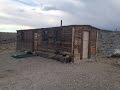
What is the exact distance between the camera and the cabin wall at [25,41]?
24045 millimetres

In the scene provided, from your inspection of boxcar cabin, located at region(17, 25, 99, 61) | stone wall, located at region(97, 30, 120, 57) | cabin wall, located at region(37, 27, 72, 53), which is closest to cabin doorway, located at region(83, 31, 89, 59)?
boxcar cabin, located at region(17, 25, 99, 61)

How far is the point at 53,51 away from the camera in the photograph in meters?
19.6

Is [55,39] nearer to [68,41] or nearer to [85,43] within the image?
[68,41]

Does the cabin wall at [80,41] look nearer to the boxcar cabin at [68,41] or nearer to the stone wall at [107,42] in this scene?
the boxcar cabin at [68,41]

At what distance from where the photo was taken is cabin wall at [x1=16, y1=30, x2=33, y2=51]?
78.9ft

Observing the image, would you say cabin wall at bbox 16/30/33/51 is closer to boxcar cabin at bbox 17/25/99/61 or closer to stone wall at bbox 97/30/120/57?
Result: boxcar cabin at bbox 17/25/99/61

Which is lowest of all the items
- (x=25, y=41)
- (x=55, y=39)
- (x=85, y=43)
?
(x=85, y=43)

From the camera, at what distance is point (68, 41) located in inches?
696

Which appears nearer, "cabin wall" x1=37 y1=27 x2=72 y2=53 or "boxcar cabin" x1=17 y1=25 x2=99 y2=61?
"boxcar cabin" x1=17 y1=25 x2=99 y2=61

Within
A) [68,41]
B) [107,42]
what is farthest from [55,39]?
[107,42]

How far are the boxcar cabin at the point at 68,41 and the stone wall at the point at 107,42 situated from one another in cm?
100

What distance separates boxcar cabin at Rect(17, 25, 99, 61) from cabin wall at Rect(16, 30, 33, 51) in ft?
4.85

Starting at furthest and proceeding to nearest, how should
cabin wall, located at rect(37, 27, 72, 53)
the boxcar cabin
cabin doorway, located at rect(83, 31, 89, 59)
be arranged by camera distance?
cabin doorway, located at rect(83, 31, 89, 59) → cabin wall, located at rect(37, 27, 72, 53) → the boxcar cabin

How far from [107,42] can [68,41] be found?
5284 millimetres
